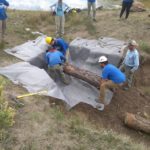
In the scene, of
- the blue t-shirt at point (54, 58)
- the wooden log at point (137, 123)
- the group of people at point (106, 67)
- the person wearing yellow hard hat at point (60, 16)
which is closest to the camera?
the wooden log at point (137, 123)

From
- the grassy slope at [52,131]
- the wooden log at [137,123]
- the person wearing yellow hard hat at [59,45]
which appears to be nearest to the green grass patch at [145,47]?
the person wearing yellow hard hat at [59,45]

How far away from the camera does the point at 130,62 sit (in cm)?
1077

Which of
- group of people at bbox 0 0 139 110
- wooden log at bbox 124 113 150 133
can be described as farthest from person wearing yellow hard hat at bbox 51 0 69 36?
wooden log at bbox 124 113 150 133

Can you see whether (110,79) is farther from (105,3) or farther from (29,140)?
(105,3)

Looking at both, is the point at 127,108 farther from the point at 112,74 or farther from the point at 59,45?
the point at 59,45

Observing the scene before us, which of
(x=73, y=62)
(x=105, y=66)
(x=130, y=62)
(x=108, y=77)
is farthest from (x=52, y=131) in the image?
(x=73, y=62)

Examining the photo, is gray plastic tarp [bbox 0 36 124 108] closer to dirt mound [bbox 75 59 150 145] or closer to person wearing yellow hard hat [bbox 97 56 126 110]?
dirt mound [bbox 75 59 150 145]

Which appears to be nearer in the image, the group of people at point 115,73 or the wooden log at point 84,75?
the group of people at point 115,73

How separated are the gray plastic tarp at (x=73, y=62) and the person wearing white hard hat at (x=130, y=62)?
29.9 inches

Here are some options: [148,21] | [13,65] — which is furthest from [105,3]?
Answer: [13,65]

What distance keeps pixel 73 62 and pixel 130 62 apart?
2.33 meters

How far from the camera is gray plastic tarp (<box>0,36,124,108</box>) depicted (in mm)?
9748

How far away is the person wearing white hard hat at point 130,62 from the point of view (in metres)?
10.5

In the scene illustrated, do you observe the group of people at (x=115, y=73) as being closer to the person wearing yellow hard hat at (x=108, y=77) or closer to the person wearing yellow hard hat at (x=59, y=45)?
the person wearing yellow hard hat at (x=108, y=77)
